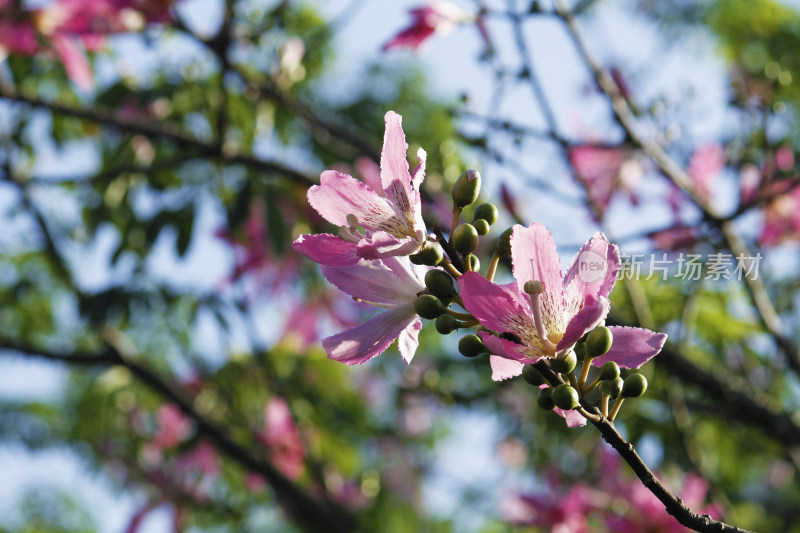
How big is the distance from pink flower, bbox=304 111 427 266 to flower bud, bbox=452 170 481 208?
5 centimetres

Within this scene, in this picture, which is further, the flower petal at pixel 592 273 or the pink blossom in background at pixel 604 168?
the pink blossom in background at pixel 604 168

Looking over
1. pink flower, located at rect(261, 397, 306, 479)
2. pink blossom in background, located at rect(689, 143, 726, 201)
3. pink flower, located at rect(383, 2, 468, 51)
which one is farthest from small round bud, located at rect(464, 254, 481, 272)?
pink flower, located at rect(261, 397, 306, 479)

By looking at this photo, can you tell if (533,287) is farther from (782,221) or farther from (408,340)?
(782,221)

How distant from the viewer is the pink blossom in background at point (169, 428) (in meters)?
3.49

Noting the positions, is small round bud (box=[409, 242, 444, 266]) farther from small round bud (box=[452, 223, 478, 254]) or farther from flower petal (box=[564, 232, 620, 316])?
flower petal (box=[564, 232, 620, 316])

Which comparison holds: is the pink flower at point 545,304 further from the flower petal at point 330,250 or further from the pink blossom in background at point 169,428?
the pink blossom in background at point 169,428

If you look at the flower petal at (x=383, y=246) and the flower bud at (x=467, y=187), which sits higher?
the flower bud at (x=467, y=187)

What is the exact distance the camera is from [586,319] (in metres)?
0.76

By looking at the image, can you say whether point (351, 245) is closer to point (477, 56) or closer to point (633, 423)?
point (477, 56)

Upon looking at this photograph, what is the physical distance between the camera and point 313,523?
8.61ft

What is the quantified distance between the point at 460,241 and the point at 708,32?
634cm

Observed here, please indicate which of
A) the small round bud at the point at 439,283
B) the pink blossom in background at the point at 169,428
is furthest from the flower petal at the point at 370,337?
the pink blossom in background at the point at 169,428

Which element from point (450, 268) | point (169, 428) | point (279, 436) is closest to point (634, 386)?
point (450, 268)

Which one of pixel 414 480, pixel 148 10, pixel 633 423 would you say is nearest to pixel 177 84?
pixel 148 10
